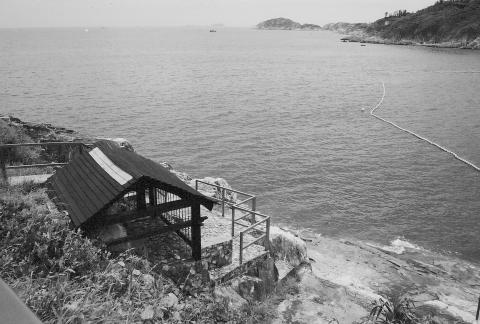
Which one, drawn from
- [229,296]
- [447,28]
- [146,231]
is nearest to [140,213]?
[146,231]

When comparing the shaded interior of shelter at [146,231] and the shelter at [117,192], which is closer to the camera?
the shelter at [117,192]

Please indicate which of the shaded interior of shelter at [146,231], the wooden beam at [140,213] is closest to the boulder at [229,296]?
the shaded interior of shelter at [146,231]

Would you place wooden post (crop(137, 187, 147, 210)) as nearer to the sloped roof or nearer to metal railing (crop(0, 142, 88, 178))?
the sloped roof

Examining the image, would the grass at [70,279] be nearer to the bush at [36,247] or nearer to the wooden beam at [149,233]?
the bush at [36,247]

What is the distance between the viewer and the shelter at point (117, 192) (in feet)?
30.1

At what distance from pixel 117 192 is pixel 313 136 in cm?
3234

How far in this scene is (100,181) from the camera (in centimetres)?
995

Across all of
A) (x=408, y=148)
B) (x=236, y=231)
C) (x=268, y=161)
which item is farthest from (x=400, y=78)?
(x=236, y=231)

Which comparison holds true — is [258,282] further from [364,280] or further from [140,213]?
[364,280]

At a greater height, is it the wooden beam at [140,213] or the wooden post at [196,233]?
the wooden beam at [140,213]

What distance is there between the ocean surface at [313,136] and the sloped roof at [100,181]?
14.1 metres

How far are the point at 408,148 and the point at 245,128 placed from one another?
16119mm

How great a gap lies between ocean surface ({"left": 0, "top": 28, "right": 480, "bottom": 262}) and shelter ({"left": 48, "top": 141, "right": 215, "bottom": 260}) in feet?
44.7

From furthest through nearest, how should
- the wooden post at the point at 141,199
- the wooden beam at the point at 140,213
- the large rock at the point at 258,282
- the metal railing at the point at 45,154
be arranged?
the metal railing at the point at 45,154
the large rock at the point at 258,282
the wooden post at the point at 141,199
the wooden beam at the point at 140,213
